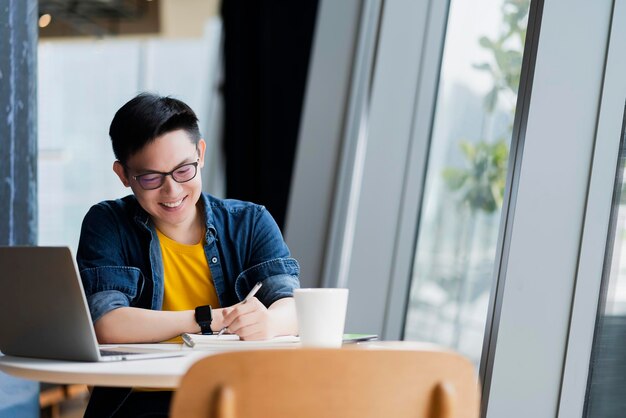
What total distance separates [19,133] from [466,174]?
1.56 metres

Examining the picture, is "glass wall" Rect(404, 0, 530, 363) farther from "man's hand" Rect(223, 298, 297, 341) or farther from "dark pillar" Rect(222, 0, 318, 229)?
"dark pillar" Rect(222, 0, 318, 229)

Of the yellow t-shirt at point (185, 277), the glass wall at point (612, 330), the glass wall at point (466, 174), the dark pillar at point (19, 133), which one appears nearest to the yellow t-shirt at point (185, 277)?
the yellow t-shirt at point (185, 277)

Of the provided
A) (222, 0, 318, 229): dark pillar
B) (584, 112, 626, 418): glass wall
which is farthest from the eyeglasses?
(222, 0, 318, 229): dark pillar

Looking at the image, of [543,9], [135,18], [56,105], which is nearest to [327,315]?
[543,9]

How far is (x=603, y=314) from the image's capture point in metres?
1.96

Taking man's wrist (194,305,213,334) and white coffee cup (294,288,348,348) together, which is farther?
man's wrist (194,305,213,334)

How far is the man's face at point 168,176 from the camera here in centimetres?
189

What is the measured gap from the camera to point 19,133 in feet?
8.57

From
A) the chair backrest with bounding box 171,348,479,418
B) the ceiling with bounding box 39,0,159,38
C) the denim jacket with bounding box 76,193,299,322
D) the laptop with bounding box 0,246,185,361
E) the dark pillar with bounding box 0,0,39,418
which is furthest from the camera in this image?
the ceiling with bounding box 39,0,159,38

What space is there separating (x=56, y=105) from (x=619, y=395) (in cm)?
370

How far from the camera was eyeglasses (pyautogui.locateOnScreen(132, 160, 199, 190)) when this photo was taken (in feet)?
6.19

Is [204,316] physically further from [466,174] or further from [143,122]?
[466,174]

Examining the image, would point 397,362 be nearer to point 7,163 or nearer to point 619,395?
point 619,395

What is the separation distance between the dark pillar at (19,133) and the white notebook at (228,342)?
92cm
